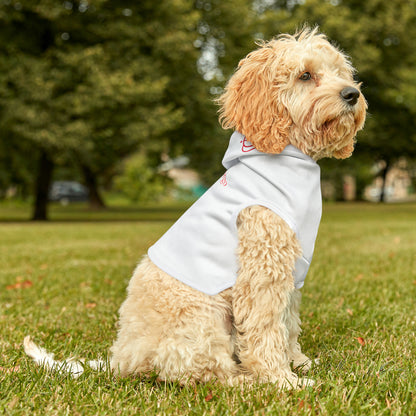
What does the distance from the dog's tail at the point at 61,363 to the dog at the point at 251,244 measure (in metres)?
0.22

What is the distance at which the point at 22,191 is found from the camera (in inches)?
1737

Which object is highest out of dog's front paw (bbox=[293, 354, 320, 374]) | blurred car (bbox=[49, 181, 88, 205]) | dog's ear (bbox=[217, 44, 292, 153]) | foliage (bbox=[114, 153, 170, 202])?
dog's ear (bbox=[217, 44, 292, 153])

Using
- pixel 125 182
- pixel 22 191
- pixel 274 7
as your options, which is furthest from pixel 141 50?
pixel 22 191

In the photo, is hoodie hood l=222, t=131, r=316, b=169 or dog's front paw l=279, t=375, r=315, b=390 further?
hoodie hood l=222, t=131, r=316, b=169

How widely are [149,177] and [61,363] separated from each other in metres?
39.7

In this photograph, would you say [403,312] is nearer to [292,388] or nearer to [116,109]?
[292,388]

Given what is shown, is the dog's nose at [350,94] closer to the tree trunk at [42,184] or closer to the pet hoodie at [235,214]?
the pet hoodie at [235,214]

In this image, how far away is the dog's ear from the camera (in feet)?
10.1

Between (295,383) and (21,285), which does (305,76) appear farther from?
(21,285)

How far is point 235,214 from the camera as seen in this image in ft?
9.89

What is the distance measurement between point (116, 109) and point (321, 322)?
16114mm

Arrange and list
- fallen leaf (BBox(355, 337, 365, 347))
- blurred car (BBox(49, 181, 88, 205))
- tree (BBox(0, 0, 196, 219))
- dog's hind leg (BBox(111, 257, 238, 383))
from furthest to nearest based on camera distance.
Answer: blurred car (BBox(49, 181, 88, 205)), tree (BBox(0, 0, 196, 219)), fallen leaf (BBox(355, 337, 365, 347)), dog's hind leg (BBox(111, 257, 238, 383))

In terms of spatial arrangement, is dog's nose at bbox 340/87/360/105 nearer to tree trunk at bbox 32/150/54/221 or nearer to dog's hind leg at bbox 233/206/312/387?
dog's hind leg at bbox 233/206/312/387

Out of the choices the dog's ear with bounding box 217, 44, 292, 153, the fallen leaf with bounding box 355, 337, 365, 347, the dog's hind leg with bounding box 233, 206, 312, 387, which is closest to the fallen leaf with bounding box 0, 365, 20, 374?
the dog's hind leg with bounding box 233, 206, 312, 387
